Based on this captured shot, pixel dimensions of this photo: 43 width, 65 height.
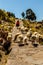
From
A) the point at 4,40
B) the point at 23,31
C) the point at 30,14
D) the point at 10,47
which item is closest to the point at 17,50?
the point at 10,47

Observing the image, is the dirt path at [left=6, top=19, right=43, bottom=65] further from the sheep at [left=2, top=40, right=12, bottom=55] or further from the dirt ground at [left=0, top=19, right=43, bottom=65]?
the sheep at [left=2, top=40, right=12, bottom=55]

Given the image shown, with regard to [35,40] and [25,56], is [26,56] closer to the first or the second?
[25,56]

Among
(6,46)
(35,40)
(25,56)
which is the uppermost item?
(35,40)

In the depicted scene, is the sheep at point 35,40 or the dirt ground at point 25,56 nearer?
the dirt ground at point 25,56

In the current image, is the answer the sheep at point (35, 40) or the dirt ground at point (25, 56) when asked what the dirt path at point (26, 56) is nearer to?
the dirt ground at point (25, 56)

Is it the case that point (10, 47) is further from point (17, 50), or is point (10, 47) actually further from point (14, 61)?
point (14, 61)

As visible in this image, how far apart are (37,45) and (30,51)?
173 centimetres

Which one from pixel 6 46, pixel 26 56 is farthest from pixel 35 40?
pixel 26 56

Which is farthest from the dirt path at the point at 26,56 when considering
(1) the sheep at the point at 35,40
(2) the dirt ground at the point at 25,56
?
(1) the sheep at the point at 35,40

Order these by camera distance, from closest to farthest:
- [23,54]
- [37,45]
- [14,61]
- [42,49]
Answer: [14,61]
[23,54]
[42,49]
[37,45]

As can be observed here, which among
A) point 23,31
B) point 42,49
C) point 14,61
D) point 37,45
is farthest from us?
point 23,31

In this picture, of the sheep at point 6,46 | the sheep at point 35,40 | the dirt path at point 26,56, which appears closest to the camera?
the dirt path at point 26,56

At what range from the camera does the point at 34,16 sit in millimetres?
66625

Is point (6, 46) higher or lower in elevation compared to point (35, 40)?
lower
